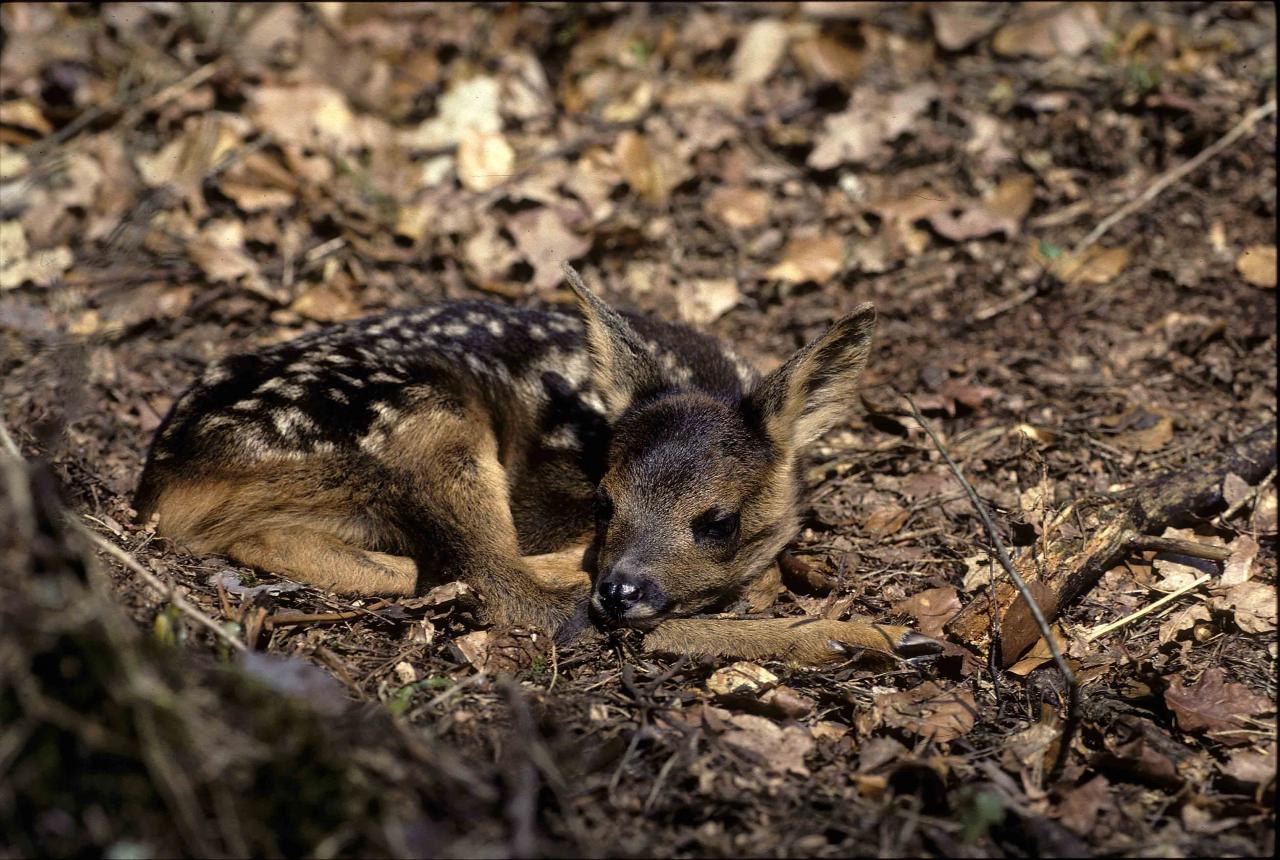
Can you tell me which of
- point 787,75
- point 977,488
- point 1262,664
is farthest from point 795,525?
point 787,75

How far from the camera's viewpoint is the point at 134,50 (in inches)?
311

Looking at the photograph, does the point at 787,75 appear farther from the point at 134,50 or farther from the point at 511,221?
the point at 134,50

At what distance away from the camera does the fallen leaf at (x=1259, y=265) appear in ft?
20.2

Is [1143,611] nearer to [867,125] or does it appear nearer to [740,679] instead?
[740,679]

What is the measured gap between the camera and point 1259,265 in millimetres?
6238

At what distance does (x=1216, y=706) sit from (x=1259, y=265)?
143 inches

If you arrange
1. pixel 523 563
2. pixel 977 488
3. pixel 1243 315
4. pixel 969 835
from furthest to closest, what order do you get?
pixel 1243 315 → pixel 977 488 → pixel 523 563 → pixel 969 835

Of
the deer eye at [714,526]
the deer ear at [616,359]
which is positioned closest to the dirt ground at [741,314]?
the deer eye at [714,526]

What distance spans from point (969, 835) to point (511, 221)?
5401 millimetres

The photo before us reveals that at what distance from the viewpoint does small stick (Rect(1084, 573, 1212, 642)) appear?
412cm

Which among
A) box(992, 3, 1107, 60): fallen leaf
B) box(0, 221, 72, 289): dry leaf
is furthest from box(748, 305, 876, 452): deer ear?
box(0, 221, 72, 289): dry leaf

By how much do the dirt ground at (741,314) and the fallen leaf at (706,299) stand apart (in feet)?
0.10

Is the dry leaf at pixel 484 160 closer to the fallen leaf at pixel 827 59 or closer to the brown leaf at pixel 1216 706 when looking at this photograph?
the fallen leaf at pixel 827 59

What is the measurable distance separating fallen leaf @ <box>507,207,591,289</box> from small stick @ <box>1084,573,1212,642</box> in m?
4.02
